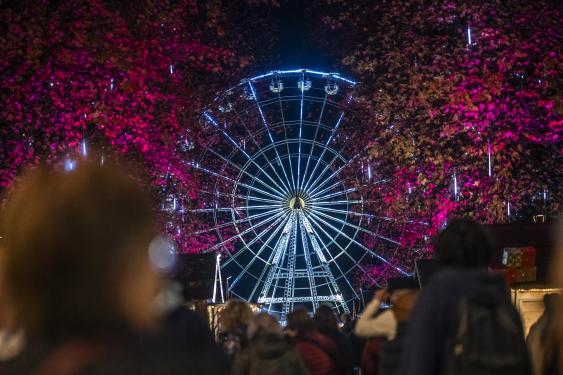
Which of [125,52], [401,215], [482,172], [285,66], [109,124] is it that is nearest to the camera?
[125,52]

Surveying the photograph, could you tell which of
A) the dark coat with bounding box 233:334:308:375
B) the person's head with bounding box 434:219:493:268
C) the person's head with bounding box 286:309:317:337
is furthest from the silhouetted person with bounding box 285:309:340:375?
the person's head with bounding box 434:219:493:268

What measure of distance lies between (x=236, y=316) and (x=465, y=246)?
15.5ft

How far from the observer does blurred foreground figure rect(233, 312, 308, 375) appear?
7.82m

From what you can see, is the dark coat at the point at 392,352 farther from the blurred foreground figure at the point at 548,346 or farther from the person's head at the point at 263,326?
the blurred foreground figure at the point at 548,346

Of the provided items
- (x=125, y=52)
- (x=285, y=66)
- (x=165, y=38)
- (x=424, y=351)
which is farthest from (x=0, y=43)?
(x=285, y=66)

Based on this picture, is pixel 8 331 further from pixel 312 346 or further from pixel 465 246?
pixel 312 346

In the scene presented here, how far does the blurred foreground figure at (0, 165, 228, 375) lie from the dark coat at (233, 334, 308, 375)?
5670 mm

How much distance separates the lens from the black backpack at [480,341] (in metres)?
4.70

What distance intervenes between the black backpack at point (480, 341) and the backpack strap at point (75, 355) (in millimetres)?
2859

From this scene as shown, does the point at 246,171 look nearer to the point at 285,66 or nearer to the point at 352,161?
the point at 352,161

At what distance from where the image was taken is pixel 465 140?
24938mm

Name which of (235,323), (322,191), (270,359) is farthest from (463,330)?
(322,191)

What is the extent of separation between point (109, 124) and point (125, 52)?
504cm

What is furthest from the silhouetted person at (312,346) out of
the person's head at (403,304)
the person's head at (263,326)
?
the person's head at (403,304)
